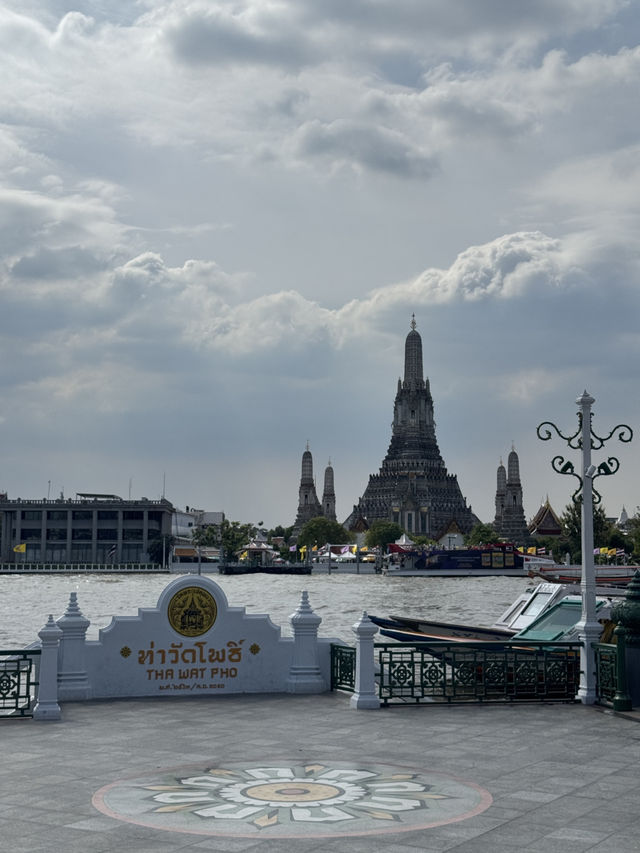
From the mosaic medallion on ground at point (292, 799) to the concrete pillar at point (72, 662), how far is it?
5996mm

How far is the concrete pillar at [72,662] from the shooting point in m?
17.3

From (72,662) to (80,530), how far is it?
564 ft

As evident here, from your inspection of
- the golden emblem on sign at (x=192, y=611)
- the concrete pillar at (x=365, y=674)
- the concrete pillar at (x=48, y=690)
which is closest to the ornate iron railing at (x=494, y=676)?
the concrete pillar at (x=365, y=674)

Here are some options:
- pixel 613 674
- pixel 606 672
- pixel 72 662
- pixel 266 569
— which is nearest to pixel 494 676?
pixel 606 672

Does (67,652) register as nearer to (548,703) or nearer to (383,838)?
(548,703)

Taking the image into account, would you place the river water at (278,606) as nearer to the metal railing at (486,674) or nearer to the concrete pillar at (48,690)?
the metal railing at (486,674)

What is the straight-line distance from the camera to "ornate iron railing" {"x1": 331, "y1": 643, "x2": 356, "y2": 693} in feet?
58.4

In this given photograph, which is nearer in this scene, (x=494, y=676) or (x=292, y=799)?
(x=292, y=799)

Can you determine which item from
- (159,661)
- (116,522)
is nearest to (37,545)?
(116,522)

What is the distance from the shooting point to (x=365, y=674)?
16875 mm

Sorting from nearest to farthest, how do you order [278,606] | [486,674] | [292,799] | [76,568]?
[292,799] < [486,674] < [278,606] < [76,568]

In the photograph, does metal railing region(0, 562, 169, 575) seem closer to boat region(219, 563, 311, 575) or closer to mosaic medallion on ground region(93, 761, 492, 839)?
boat region(219, 563, 311, 575)

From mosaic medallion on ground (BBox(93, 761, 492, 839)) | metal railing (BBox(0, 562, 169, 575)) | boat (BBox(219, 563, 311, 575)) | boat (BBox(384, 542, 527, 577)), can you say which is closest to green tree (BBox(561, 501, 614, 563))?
boat (BBox(384, 542, 527, 577))

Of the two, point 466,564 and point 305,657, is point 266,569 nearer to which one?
point 466,564
